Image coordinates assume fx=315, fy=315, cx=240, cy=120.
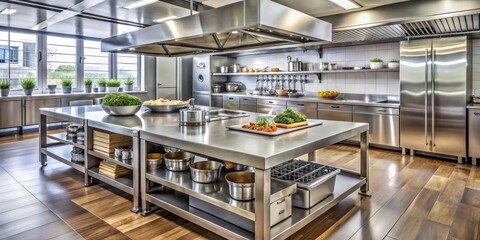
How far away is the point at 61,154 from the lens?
12.5ft

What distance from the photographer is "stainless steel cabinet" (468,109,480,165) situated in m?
4.19

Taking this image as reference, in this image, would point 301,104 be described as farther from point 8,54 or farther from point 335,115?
point 8,54

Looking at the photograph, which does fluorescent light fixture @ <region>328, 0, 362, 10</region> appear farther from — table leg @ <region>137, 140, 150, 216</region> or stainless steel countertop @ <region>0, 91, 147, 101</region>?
stainless steel countertop @ <region>0, 91, 147, 101</region>

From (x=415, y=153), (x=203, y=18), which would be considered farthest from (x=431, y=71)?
(x=203, y=18)

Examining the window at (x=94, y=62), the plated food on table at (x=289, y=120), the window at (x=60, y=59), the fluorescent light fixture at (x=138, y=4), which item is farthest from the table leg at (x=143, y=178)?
the window at (x=94, y=62)

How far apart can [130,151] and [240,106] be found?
434cm

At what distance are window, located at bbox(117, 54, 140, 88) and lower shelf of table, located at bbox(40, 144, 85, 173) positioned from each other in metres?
4.20

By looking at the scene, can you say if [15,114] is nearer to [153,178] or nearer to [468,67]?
[153,178]

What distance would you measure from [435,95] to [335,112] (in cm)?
151

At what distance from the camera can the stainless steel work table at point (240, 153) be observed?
5.77 feet

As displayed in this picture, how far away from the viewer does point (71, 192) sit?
3.12 meters

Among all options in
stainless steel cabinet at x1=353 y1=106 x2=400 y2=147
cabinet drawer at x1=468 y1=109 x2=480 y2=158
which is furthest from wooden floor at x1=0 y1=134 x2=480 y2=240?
stainless steel cabinet at x1=353 y1=106 x2=400 y2=147

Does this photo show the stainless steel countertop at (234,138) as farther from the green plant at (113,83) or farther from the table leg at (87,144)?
the green plant at (113,83)

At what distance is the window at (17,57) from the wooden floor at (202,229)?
347cm
